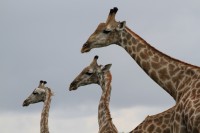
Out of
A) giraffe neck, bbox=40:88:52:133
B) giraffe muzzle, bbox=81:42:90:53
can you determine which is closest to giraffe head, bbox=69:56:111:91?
giraffe neck, bbox=40:88:52:133

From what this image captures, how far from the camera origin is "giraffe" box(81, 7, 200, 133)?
33.2 feet

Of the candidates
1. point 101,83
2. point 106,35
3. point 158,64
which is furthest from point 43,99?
point 158,64

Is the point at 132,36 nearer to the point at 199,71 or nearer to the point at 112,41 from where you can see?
the point at 112,41

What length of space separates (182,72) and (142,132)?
2002mm

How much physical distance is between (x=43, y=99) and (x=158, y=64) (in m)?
10.3

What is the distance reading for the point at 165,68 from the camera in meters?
11.3

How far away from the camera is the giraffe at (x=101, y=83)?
1448 centimetres

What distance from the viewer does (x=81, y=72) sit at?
56.1 feet

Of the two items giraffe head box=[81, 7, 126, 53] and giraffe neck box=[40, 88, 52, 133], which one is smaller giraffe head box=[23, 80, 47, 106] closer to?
giraffe neck box=[40, 88, 52, 133]

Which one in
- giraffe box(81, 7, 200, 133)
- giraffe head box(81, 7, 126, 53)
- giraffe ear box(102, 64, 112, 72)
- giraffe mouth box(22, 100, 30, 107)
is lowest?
giraffe box(81, 7, 200, 133)

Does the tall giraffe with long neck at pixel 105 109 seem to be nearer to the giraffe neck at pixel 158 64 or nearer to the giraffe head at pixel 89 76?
the giraffe head at pixel 89 76

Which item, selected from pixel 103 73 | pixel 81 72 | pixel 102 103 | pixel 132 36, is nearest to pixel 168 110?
pixel 132 36

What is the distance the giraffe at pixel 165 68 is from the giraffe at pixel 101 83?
2.64 meters

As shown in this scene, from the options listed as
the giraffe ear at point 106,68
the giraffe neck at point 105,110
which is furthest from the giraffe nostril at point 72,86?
Answer: the giraffe neck at point 105,110
